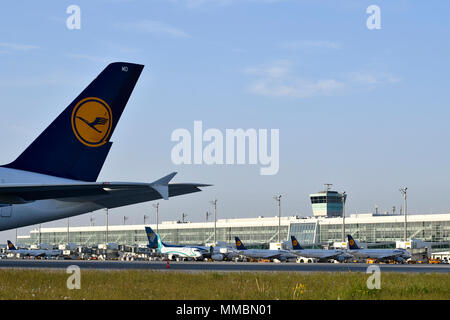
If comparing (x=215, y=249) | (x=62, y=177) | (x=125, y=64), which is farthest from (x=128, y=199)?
(x=215, y=249)

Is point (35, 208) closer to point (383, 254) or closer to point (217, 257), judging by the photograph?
point (383, 254)

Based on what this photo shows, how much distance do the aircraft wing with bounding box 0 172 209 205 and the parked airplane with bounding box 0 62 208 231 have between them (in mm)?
140

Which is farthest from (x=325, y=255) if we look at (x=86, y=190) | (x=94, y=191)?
(x=86, y=190)

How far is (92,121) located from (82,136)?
87cm

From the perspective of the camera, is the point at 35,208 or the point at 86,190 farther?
the point at 35,208

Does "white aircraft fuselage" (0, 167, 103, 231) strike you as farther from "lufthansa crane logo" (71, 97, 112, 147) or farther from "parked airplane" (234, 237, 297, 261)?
"parked airplane" (234, 237, 297, 261)

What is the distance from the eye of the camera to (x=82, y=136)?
108ft

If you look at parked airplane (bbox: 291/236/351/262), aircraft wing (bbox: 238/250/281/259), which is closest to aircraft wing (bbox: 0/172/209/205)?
parked airplane (bbox: 291/236/351/262)

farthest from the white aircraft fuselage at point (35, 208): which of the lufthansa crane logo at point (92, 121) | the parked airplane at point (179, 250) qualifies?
the parked airplane at point (179, 250)

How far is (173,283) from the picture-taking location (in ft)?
99.9

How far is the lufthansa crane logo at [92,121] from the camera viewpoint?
1303 inches

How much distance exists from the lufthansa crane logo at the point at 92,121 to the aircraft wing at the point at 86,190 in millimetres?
3408

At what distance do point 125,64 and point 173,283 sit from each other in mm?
11043
